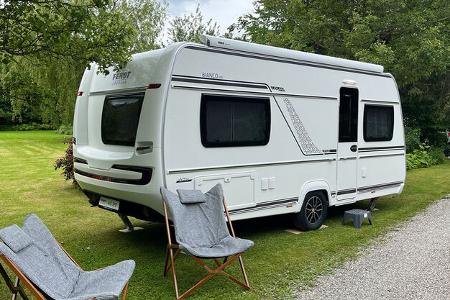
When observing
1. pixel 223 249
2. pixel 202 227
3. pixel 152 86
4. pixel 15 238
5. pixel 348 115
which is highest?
pixel 152 86

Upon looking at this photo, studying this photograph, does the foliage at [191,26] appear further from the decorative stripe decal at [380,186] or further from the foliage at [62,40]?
the foliage at [62,40]

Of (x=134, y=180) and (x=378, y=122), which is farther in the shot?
(x=378, y=122)

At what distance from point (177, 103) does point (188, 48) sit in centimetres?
66

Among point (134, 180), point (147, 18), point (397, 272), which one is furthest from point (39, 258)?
point (147, 18)

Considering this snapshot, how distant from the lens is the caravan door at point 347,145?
7098mm

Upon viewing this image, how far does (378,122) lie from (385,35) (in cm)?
653

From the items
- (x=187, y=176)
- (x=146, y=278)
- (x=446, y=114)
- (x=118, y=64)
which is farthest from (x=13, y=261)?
(x=446, y=114)

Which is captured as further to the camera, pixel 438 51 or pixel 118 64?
pixel 438 51

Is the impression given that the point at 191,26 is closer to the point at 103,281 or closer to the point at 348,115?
the point at 348,115

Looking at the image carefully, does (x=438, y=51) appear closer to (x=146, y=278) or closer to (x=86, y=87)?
(x=86, y=87)

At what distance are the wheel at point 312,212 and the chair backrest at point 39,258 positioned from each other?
365 centimetres

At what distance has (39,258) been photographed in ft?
11.6

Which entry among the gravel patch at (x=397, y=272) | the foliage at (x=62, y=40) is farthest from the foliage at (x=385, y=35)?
the foliage at (x=62, y=40)

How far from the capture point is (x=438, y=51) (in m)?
→ 11.9
